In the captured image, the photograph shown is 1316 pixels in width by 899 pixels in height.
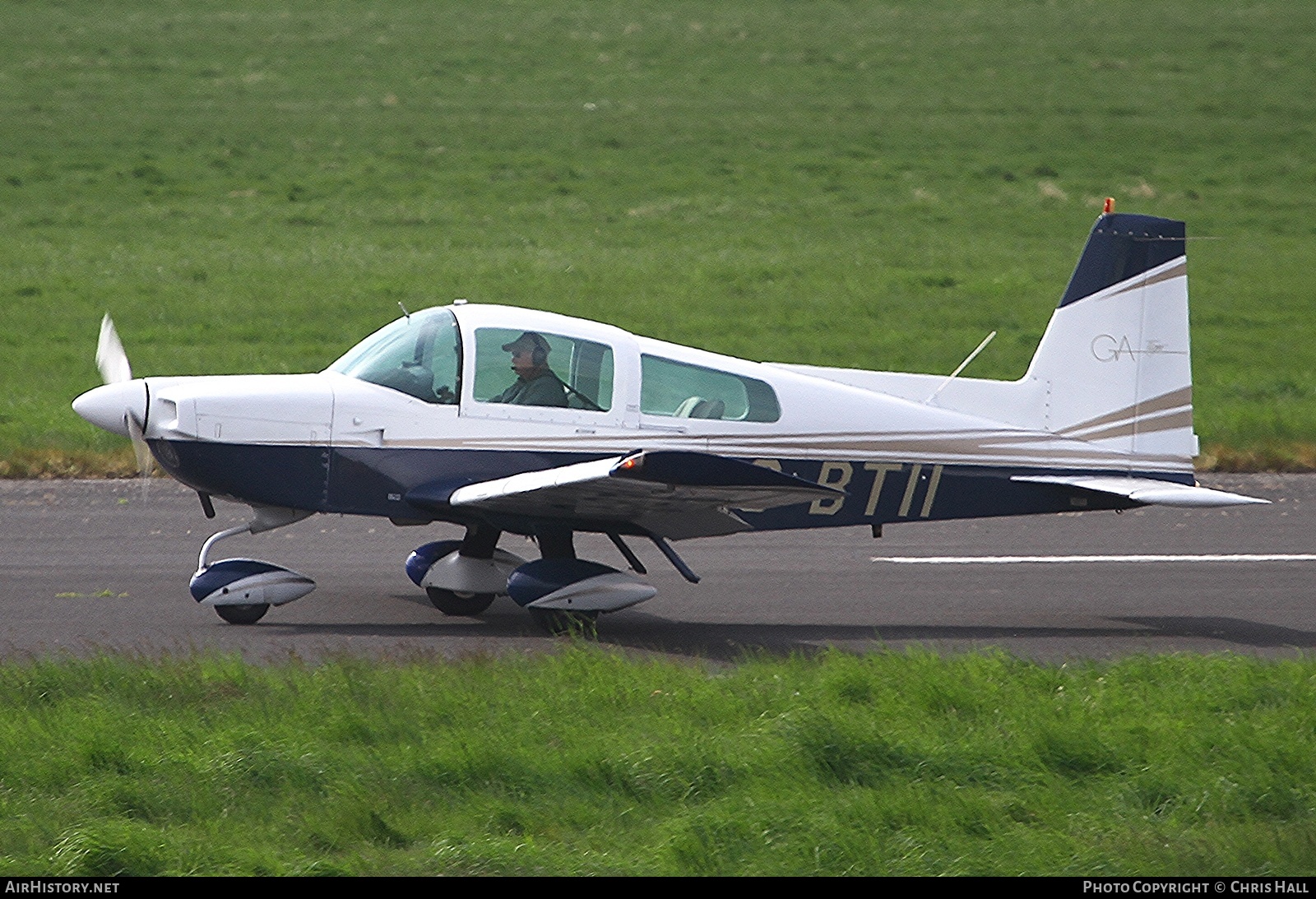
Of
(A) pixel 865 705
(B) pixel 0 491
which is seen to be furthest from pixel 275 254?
(A) pixel 865 705

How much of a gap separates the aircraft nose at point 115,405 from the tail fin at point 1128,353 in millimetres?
5399

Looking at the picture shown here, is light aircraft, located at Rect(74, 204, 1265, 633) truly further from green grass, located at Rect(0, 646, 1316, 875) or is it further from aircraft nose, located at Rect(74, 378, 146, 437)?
green grass, located at Rect(0, 646, 1316, 875)

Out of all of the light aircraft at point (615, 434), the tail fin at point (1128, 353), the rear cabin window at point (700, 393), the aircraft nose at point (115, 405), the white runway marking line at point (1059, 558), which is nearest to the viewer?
the aircraft nose at point (115, 405)

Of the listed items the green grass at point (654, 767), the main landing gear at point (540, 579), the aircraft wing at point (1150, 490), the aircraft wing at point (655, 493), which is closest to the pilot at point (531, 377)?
the aircraft wing at point (655, 493)

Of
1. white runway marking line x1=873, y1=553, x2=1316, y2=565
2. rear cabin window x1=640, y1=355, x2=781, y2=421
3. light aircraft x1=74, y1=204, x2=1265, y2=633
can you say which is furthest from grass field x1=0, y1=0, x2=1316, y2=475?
rear cabin window x1=640, y1=355, x2=781, y2=421

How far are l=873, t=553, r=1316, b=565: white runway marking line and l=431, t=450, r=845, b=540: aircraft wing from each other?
2.38 metres

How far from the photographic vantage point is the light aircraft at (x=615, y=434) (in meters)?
9.02

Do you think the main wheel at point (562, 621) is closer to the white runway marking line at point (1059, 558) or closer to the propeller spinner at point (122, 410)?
the propeller spinner at point (122, 410)

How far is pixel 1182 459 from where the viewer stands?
9.88 m

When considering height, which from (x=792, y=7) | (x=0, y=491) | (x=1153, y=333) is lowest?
(x=0, y=491)

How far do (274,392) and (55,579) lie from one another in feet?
7.47

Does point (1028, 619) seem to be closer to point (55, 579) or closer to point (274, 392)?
point (274, 392)

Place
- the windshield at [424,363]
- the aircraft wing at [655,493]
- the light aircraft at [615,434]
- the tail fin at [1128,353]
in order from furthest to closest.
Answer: the tail fin at [1128,353]
the windshield at [424,363]
the light aircraft at [615,434]
the aircraft wing at [655,493]

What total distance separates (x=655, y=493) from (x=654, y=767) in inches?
98.9
